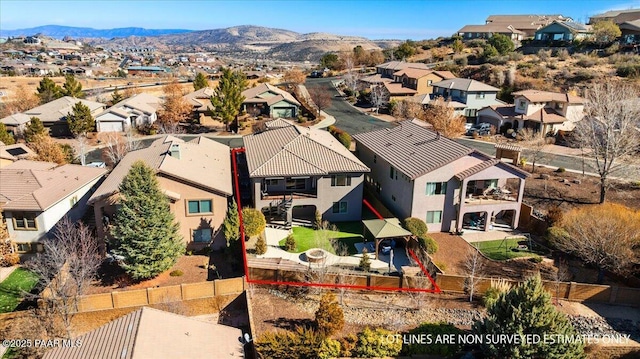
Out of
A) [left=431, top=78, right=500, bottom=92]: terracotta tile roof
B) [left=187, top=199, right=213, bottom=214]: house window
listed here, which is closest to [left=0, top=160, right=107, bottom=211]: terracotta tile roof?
[left=187, top=199, right=213, bottom=214]: house window

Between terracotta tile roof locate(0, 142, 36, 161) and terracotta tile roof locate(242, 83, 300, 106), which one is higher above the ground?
terracotta tile roof locate(242, 83, 300, 106)

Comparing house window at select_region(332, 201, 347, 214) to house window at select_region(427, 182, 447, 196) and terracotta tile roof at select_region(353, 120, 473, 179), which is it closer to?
terracotta tile roof at select_region(353, 120, 473, 179)

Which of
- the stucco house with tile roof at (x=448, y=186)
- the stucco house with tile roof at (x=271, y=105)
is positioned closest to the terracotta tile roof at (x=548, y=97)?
the stucco house with tile roof at (x=448, y=186)

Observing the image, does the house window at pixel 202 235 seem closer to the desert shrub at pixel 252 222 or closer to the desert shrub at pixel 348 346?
the desert shrub at pixel 252 222

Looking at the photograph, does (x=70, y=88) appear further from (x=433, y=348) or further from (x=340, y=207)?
(x=433, y=348)

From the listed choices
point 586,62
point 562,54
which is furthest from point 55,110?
point 562,54
